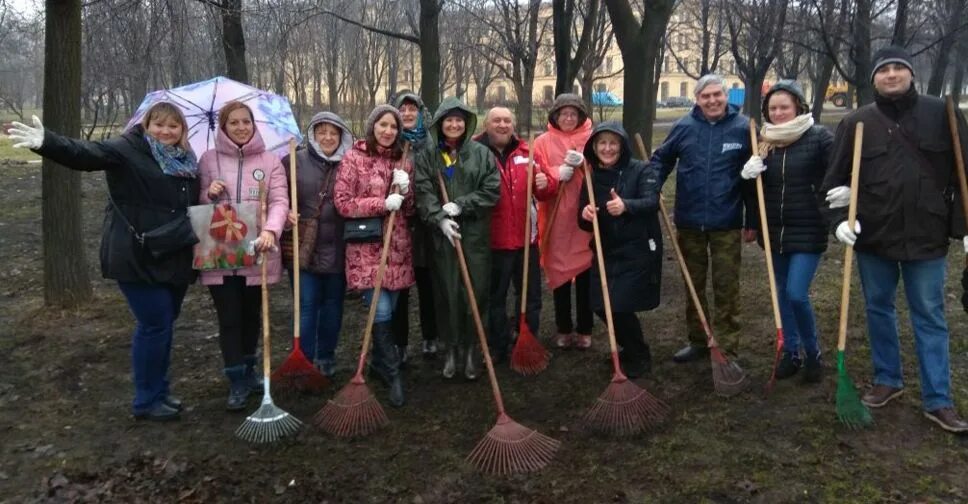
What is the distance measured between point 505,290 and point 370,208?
3.91ft

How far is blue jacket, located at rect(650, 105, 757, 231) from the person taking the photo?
4.50 metres

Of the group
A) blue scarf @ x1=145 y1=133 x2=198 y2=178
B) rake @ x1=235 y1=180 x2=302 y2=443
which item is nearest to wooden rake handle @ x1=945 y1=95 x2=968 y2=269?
rake @ x1=235 y1=180 x2=302 y2=443

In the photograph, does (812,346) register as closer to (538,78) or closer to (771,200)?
(771,200)

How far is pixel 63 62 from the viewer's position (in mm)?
5617

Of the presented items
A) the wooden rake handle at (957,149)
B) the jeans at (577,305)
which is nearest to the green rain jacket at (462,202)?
the jeans at (577,305)

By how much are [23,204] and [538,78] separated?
163 feet

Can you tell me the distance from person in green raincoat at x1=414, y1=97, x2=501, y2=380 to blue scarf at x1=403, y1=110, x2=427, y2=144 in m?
0.23

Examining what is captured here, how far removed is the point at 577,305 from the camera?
537cm

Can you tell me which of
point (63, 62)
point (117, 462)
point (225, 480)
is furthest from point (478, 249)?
point (63, 62)

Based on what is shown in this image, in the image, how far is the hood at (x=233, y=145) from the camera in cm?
410

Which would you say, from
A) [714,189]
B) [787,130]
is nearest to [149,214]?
[714,189]

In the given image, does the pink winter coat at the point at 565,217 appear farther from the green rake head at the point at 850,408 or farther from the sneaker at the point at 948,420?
the sneaker at the point at 948,420

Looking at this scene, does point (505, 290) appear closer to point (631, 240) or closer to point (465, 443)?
point (631, 240)

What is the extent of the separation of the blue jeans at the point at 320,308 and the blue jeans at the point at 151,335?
736mm
